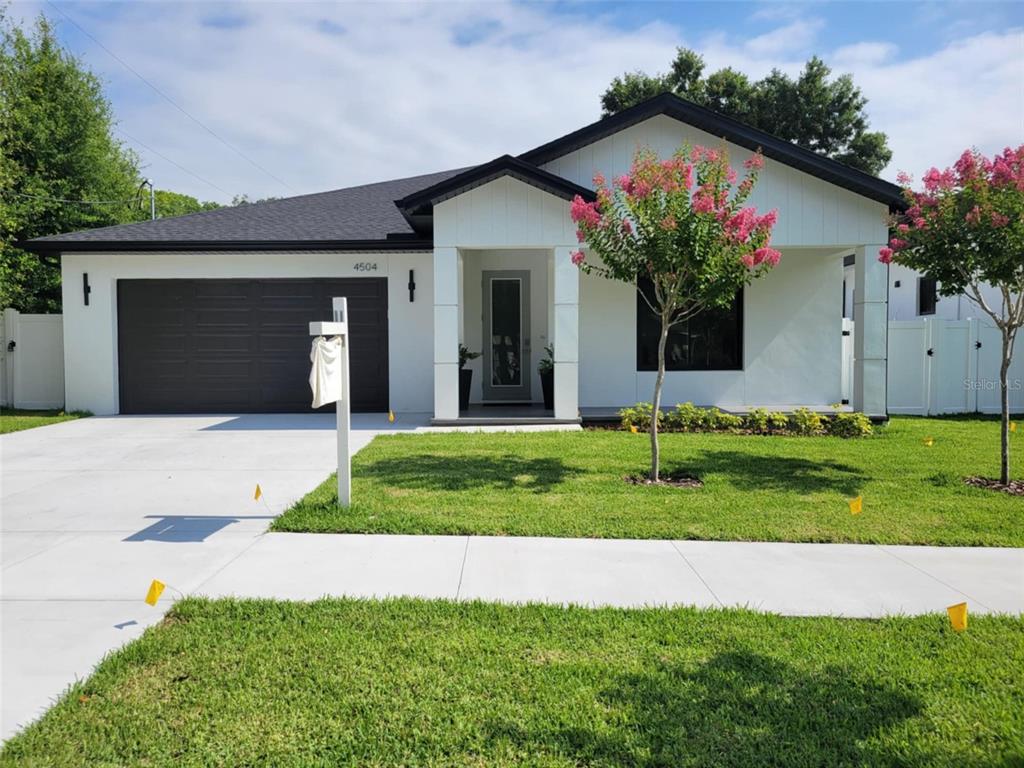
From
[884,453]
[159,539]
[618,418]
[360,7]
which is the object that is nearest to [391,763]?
[159,539]

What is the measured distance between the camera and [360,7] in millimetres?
10289

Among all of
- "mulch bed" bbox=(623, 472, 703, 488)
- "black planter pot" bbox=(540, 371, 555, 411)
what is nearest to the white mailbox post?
"mulch bed" bbox=(623, 472, 703, 488)

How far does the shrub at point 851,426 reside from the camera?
410 inches

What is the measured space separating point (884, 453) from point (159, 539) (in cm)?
829

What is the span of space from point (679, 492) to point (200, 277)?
33.3ft

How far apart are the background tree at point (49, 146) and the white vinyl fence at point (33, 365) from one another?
5.23 metres

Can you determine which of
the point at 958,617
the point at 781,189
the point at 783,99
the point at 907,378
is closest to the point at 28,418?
the point at 781,189

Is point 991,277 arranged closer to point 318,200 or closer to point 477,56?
point 477,56

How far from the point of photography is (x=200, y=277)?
1285 cm

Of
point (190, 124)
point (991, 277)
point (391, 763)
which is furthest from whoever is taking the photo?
point (190, 124)

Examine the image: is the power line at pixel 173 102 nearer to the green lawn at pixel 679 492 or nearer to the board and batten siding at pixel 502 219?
the board and batten siding at pixel 502 219

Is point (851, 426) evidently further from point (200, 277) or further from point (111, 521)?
point (200, 277)

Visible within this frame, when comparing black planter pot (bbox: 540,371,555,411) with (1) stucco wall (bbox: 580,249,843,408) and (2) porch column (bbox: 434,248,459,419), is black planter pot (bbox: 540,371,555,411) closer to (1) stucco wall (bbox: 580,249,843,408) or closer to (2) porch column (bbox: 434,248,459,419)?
(1) stucco wall (bbox: 580,249,843,408)

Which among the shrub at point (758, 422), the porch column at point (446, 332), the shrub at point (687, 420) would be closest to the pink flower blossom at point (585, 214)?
the porch column at point (446, 332)
